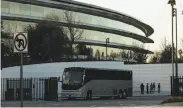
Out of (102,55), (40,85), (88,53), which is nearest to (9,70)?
(40,85)

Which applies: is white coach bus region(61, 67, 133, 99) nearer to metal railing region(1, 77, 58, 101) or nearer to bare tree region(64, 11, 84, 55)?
metal railing region(1, 77, 58, 101)

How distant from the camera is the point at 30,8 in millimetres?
87062

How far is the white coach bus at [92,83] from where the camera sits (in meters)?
48.2

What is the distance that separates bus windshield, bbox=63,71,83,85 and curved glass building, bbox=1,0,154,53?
35617 millimetres

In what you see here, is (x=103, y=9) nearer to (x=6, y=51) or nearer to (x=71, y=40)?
(x=71, y=40)

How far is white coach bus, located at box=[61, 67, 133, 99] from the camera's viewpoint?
1898 inches

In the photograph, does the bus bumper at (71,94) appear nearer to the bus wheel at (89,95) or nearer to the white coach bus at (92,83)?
the white coach bus at (92,83)

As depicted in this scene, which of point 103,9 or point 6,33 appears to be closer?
point 6,33

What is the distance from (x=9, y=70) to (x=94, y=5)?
4534 cm

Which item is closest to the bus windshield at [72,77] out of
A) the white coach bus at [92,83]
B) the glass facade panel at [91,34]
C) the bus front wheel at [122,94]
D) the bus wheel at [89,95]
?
the white coach bus at [92,83]

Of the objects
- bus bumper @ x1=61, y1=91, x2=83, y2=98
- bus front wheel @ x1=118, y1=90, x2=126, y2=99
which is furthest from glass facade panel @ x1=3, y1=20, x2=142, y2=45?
bus bumper @ x1=61, y1=91, x2=83, y2=98

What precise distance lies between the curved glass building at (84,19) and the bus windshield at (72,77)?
35.6 meters

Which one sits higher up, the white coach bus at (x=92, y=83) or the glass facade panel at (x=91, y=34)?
the glass facade panel at (x=91, y=34)

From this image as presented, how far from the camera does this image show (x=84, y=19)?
325 feet
